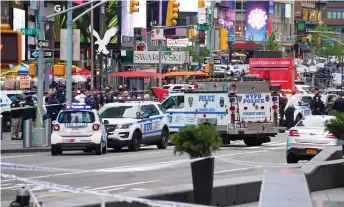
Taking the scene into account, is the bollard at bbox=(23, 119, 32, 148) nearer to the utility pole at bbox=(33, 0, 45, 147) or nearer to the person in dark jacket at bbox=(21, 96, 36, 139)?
the utility pole at bbox=(33, 0, 45, 147)

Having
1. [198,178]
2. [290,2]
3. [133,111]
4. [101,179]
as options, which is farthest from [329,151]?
[290,2]

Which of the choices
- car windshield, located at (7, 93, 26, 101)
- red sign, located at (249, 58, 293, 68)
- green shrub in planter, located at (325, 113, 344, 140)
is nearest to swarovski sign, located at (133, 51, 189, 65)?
red sign, located at (249, 58, 293, 68)

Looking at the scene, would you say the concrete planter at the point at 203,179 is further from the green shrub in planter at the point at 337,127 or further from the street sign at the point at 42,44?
the street sign at the point at 42,44

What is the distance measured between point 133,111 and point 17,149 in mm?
4095

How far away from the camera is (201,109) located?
113 feet

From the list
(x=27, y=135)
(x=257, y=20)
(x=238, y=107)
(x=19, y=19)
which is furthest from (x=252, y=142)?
(x=257, y=20)

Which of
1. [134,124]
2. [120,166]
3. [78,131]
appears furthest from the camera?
[134,124]

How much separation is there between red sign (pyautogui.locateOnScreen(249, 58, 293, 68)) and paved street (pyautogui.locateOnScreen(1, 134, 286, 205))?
2360 cm

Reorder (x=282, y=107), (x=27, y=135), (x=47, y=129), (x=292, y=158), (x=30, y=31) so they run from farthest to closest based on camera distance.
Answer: (x=282, y=107) < (x=47, y=129) < (x=30, y=31) < (x=27, y=135) < (x=292, y=158)

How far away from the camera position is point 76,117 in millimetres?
30172

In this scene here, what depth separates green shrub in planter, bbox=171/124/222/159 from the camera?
539 inches

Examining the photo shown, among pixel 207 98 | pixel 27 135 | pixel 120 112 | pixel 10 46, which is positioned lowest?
pixel 27 135

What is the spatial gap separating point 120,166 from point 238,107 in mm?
9643

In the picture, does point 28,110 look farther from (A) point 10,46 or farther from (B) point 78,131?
(A) point 10,46
